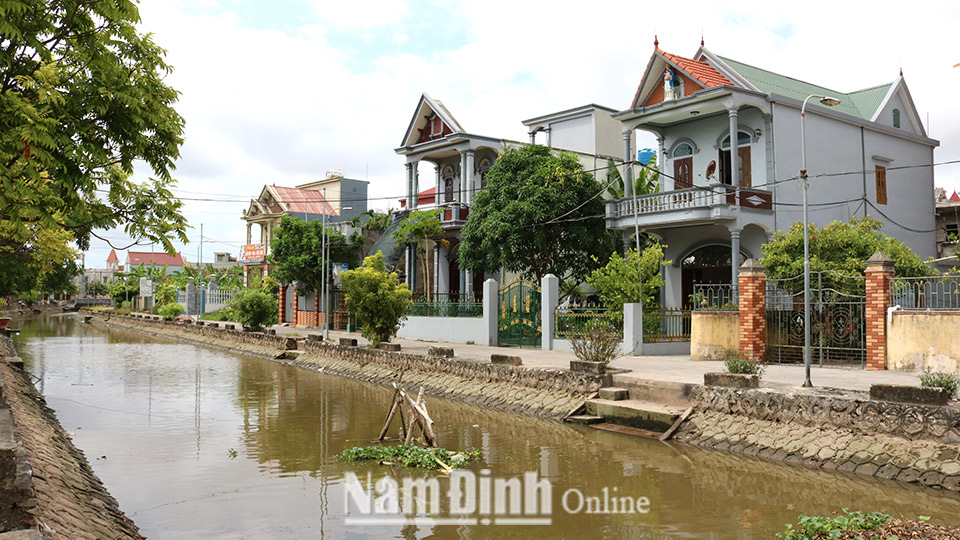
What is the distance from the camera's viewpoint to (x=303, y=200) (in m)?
49.8

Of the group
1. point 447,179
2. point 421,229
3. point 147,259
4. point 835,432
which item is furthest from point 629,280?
point 147,259

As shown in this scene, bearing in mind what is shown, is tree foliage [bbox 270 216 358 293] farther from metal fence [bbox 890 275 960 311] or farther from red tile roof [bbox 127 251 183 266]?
red tile roof [bbox 127 251 183 266]

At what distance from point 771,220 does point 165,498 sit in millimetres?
20028

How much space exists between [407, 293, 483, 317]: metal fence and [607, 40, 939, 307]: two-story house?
19.7 ft

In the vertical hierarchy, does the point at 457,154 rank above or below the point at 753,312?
above

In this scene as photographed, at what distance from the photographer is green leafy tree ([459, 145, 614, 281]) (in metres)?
26.5

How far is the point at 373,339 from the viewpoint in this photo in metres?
24.5

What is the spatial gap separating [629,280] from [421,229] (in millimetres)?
12194

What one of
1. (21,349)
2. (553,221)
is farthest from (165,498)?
(21,349)

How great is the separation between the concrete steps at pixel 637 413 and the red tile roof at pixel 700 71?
13.5 m

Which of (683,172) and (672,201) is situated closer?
(672,201)

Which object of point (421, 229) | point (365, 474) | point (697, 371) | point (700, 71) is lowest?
point (365, 474)

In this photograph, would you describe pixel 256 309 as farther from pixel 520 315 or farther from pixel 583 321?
pixel 583 321

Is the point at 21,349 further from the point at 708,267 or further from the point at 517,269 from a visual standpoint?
the point at 708,267
